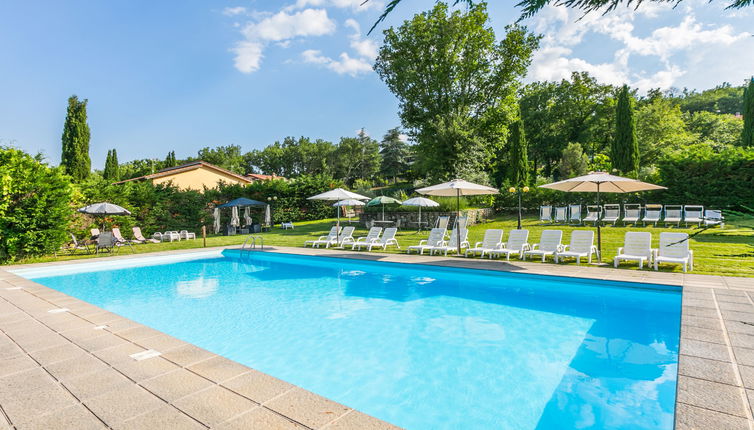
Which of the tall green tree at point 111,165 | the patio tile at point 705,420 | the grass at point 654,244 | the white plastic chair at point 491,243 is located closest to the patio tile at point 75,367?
the grass at point 654,244

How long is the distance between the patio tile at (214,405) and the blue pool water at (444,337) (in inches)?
51.8

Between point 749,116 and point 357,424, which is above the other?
point 749,116

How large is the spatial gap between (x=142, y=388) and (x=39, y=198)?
1040cm

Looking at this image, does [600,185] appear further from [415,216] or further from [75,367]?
[75,367]

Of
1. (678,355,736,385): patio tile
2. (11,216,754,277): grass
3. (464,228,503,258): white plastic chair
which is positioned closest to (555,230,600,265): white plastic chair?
(11,216,754,277): grass

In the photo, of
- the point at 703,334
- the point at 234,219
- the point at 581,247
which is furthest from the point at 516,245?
the point at 234,219

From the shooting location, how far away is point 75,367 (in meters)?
3.37

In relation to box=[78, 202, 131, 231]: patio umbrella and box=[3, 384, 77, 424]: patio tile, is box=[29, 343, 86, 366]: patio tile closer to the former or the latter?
box=[3, 384, 77, 424]: patio tile

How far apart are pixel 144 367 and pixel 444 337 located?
3.59 m

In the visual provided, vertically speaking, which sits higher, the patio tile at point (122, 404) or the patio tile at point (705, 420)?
the patio tile at point (122, 404)

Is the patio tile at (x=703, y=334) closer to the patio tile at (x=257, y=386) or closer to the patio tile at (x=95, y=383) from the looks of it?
the patio tile at (x=257, y=386)

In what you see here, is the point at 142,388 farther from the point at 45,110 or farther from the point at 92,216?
the point at 45,110

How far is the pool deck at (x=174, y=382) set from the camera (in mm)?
2539

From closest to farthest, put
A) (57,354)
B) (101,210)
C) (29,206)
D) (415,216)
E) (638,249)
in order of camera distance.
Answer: (57,354), (638,249), (29,206), (101,210), (415,216)
